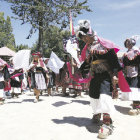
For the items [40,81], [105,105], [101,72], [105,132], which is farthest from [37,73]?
[105,132]

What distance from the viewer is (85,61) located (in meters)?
3.94

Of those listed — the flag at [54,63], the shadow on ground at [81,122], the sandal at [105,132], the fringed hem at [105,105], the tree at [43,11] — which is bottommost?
the shadow on ground at [81,122]

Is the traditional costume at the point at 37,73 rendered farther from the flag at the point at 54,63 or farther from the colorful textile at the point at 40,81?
the flag at the point at 54,63

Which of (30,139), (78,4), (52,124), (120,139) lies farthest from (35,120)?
(78,4)

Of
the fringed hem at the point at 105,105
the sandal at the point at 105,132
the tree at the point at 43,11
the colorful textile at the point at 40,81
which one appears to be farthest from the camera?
the tree at the point at 43,11

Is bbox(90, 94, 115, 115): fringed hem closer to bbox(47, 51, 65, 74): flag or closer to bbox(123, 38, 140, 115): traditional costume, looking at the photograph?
bbox(123, 38, 140, 115): traditional costume

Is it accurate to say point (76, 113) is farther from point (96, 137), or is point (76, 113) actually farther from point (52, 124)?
point (96, 137)

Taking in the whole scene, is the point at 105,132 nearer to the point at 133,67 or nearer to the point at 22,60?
the point at 133,67

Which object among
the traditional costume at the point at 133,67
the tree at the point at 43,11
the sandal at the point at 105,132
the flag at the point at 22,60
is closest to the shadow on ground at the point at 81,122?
the sandal at the point at 105,132

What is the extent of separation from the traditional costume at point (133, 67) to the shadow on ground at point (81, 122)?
1394mm

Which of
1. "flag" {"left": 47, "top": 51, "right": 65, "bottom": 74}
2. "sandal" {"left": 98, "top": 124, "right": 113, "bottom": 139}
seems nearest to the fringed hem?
"sandal" {"left": 98, "top": 124, "right": 113, "bottom": 139}

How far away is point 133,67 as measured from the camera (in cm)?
490

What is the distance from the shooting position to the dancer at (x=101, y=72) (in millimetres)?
3223

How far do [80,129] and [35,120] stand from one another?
1.15 meters
